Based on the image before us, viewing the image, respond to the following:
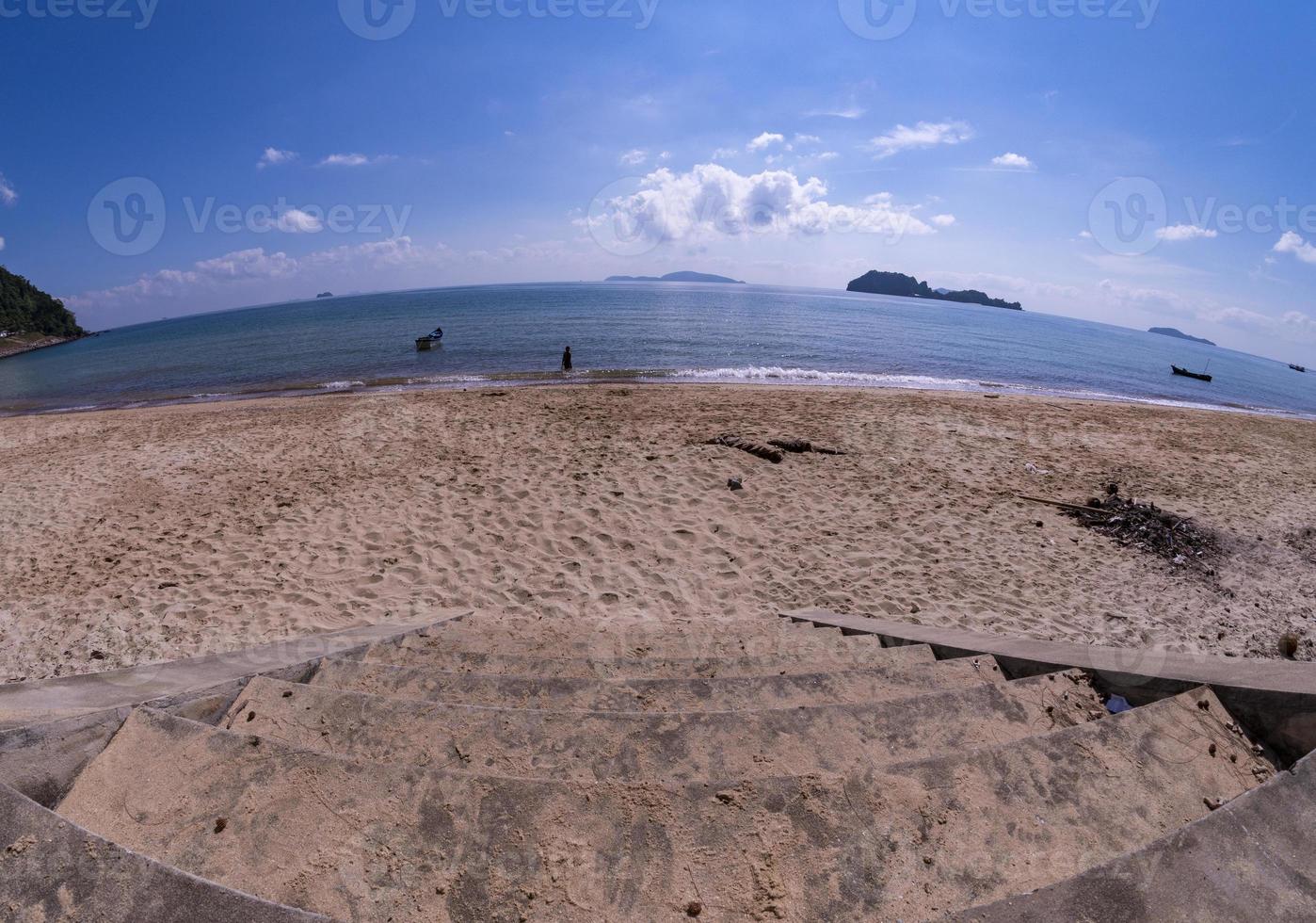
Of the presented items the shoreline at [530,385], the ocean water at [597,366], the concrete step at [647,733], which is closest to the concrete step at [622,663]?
the concrete step at [647,733]

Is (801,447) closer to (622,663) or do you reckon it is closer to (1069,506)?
(1069,506)

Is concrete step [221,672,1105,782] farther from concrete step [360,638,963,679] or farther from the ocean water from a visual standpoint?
the ocean water

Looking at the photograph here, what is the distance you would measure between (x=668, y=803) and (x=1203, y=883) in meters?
1.66

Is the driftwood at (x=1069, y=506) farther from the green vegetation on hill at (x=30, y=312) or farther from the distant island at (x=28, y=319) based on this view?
the green vegetation on hill at (x=30, y=312)

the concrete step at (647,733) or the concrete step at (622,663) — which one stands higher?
the concrete step at (647,733)

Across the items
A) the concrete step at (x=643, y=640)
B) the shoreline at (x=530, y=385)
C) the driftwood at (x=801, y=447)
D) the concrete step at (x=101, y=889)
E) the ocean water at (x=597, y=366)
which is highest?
the ocean water at (x=597, y=366)

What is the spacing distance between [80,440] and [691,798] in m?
18.2

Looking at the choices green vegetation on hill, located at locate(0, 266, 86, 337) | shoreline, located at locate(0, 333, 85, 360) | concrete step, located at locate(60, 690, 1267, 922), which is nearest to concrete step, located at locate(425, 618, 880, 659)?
concrete step, located at locate(60, 690, 1267, 922)

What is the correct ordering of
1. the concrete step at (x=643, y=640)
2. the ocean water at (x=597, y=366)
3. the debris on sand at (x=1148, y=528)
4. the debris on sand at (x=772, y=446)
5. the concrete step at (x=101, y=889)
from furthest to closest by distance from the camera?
1. the ocean water at (x=597, y=366)
2. the debris on sand at (x=772, y=446)
3. the debris on sand at (x=1148, y=528)
4. the concrete step at (x=643, y=640)
5. the concrete step at (x=101, y=889)

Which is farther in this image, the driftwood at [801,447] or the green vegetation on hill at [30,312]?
the green vegetation on hill at [30,312]

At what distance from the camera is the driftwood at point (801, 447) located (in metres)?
10.4

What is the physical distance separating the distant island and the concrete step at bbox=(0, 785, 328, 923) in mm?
89602

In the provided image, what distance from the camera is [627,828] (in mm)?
2021

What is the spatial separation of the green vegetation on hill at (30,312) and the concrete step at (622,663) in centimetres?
9988
